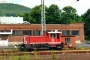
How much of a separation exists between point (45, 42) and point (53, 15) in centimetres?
6931

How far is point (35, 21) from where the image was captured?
388ft

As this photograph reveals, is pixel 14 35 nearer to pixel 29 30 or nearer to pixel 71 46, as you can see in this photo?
pixel 29 30

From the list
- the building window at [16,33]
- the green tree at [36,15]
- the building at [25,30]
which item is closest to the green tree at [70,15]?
A: the green tree at [36,15]

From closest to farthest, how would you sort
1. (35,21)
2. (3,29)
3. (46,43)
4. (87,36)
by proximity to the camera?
(46,43), (3,29), (87,36), (35,21)

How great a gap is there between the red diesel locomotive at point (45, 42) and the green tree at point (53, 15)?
218 feet

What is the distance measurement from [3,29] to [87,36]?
38.7 meters

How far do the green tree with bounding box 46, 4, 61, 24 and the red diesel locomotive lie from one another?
→ 6634 centimetres

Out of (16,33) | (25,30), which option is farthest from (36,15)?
(16,33)

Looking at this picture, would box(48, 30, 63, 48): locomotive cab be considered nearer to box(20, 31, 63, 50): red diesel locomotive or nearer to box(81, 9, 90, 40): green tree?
box(20, 31, 63, 50): red diesel locomotive

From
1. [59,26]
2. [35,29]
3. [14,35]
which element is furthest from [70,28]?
[14,35]

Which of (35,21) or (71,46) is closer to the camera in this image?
(71,46)

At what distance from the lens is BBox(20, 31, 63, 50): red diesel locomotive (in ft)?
151

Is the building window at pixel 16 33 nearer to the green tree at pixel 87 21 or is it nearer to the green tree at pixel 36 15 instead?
the green tree at pixel 87 21

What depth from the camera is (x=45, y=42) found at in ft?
155
